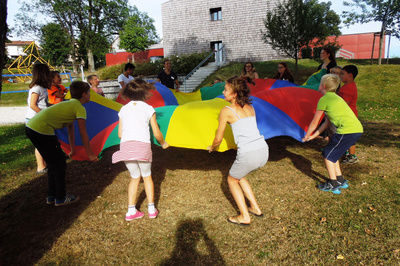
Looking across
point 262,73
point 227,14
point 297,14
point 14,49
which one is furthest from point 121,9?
point 14,49

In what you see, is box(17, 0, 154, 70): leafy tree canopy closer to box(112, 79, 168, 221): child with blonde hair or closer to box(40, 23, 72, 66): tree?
box(40, 23, 72, 66): tree

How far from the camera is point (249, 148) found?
2734mm

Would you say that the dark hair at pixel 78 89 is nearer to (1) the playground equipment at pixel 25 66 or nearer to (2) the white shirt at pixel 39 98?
(2) the white shirt at pixel 39 98

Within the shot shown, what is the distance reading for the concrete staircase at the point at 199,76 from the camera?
16.2 metres

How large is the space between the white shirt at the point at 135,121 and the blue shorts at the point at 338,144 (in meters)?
2.52

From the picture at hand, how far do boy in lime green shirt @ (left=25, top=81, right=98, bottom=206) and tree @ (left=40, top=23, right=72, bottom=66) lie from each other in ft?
114

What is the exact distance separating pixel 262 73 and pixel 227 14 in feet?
27.8

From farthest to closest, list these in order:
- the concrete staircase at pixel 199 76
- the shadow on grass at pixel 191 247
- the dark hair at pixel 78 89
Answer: the concrete staircase at pixel 199 76 < the dark hair at pixel 78 89 < the shadow on grass at pixel 191 247

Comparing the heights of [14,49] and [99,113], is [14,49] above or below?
above

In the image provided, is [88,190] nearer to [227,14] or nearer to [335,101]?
[335,101]

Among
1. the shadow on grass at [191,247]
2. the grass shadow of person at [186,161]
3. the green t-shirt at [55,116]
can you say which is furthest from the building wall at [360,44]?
the green t-shirt at [55,116]

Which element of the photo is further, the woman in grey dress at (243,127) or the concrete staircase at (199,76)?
the concrete staircase at (199,76)

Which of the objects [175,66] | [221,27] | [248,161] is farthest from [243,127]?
[221,27]

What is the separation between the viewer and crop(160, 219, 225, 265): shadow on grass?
2.47 metres
